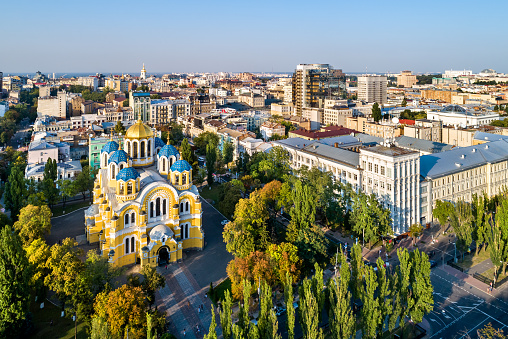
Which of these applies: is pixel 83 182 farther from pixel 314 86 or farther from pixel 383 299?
Result: pixel 314 86

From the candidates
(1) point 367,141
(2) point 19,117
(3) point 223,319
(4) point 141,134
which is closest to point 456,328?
(3) point 223,319

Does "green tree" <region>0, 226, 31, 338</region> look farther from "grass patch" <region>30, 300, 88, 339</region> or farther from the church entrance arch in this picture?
the church entrance arch

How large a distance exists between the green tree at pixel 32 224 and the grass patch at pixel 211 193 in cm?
2431

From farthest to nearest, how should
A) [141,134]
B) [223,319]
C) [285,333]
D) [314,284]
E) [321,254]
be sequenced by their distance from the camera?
[141,134] < [321,254] < [285,333] < [314,284] < [223,319]

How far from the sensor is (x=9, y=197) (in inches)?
1933

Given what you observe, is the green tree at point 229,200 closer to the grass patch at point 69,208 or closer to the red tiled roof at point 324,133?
the grass patch at point 69,208

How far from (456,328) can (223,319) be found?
65.7 feet

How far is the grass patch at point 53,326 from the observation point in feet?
94.9

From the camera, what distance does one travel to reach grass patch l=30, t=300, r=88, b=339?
28938 millimetres

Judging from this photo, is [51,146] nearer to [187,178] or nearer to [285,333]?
[187,178]

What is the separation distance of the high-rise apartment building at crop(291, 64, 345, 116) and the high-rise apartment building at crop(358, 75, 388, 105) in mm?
27067

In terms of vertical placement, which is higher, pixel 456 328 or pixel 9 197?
pixel 9 197

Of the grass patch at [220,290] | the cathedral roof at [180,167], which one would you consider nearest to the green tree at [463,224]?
the grass patch at [220,290]

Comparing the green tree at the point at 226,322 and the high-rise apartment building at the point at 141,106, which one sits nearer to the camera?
the green tree at the point at 226,322
